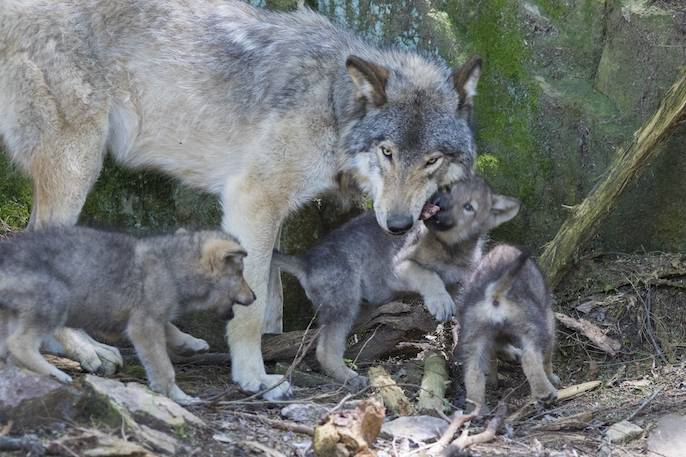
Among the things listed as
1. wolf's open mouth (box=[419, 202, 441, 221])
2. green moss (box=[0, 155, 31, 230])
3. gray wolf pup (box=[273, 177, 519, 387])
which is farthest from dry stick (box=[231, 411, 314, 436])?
green moss (box=[0, 155, 31, 230])

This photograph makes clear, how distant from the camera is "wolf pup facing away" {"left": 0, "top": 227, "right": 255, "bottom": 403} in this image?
5562 millimetres

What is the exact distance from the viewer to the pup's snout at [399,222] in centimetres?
672

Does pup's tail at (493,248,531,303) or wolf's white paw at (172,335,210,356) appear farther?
wolf's white paw at (172,335,210,356)

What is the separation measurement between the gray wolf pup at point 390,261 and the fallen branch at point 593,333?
0.94m

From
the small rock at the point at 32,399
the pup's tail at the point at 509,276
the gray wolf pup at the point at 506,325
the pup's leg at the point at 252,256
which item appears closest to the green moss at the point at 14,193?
the pup's leg at the point at 252,256

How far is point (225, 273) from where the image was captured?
6.14m

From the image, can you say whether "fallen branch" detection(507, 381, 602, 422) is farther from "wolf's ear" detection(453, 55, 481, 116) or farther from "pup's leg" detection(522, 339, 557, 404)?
"wolf's ear" detection(453, 55, 481, 116)

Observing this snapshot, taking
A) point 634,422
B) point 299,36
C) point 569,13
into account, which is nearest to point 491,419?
point 634,422

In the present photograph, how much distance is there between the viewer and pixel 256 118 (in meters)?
7.27

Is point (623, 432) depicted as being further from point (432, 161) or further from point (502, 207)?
point (432, 161)

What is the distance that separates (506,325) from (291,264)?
1.74m

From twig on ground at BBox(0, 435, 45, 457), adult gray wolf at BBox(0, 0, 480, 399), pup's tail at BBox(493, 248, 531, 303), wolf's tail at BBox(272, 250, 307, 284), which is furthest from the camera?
wolf's tail at BBox(272, 250, 307, 284)

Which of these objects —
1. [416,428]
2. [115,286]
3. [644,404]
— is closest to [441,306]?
[416,428]

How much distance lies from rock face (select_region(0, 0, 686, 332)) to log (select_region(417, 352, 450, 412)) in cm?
170
